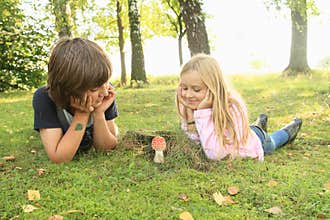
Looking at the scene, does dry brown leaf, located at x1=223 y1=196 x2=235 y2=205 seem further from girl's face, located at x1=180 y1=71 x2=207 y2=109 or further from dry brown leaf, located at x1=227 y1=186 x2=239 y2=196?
girl's face, located at x1=180 y1=71 x2=207 y2=109

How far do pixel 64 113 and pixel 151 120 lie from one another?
285 centimetres

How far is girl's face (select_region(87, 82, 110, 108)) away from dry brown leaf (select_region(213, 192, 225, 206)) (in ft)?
4.18

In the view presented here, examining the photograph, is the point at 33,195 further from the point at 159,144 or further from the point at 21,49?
the point at 21,49

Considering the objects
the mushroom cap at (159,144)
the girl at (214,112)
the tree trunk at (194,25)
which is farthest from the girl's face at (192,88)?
the tree trunk at (194,25)

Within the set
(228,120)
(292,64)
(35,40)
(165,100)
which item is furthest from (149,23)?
(228,120)

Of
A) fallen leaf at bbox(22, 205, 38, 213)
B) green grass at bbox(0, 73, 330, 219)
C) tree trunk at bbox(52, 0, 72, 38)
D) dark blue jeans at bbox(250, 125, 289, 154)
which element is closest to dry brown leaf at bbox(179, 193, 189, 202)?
green grass at bbox(0, 73, 330, 219)

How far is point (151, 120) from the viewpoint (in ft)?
20.9

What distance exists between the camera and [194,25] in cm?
783

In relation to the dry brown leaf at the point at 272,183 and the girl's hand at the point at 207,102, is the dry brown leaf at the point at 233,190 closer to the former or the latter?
the dry brown leaf at the point at 272,183

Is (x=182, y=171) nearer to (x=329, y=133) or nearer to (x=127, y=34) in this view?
(x=329, y=133)

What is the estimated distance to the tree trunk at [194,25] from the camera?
772 cm

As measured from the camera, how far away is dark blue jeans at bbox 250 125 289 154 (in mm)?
4309

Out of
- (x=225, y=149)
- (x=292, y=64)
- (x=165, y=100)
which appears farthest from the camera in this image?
(x=292, y=64)

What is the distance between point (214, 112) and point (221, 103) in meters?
0.14
